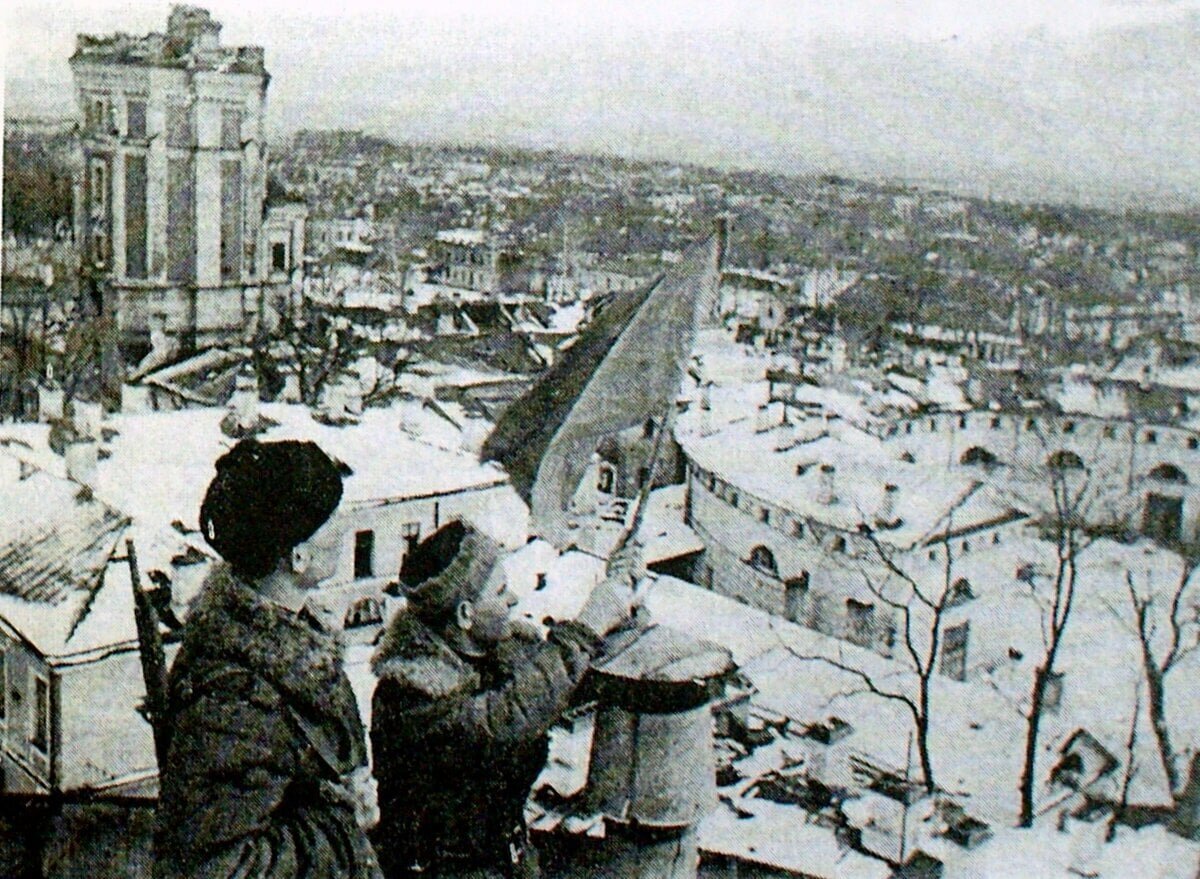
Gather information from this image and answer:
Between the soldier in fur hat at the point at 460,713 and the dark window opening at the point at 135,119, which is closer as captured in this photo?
the soldier in fur hat at the point at 460,713

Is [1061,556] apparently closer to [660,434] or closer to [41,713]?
[660,434]

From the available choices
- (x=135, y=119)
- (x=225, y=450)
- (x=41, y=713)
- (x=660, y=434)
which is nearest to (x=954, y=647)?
(x=660, y=434)

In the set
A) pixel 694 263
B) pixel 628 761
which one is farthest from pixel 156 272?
pixel 628 761

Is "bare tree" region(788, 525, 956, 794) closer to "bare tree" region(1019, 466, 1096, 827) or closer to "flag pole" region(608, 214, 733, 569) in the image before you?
"bare tree" region(1019, 466, 1096, 827)

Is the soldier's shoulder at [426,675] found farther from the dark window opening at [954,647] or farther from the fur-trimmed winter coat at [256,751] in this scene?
the dark window opening at [954,647]

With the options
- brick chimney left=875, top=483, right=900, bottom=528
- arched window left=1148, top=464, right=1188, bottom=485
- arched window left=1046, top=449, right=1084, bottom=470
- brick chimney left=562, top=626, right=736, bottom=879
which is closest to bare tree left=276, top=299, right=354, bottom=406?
brick chimney left=875, top=483, right=900, bottom=528

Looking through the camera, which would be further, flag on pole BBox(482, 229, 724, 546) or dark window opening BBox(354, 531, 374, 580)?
dark window opening BBox(354, 531, 374, 580)

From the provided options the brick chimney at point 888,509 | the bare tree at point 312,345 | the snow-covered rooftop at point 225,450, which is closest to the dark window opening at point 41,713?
the snow-covered rooftop at point 225,450
